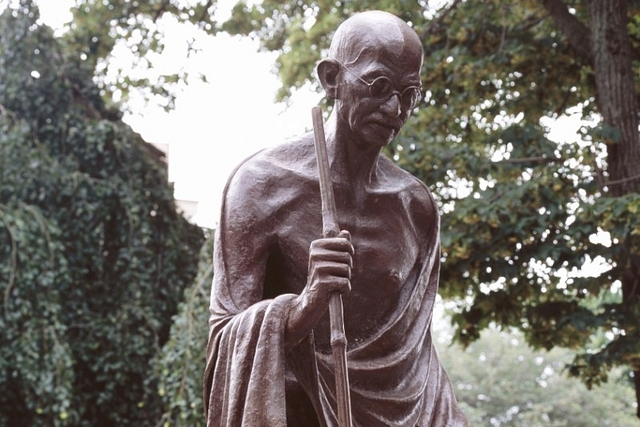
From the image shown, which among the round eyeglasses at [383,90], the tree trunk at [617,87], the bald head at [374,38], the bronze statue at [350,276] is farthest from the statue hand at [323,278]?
the tree trunk at [617,87]

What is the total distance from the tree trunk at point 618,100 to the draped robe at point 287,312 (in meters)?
6.41

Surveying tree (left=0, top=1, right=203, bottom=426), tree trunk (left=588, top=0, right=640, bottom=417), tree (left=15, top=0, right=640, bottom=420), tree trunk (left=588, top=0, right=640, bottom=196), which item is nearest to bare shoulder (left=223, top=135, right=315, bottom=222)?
tree (left=15, top=0, right=640, bottom=420)

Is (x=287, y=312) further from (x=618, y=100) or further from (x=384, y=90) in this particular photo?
(x=618, y=100)

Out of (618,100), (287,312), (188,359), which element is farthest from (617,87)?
(287,312)

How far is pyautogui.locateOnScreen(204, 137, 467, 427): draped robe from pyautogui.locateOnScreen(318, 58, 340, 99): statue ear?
271mm

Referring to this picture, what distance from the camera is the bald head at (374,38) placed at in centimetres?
405

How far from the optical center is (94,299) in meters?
16.0

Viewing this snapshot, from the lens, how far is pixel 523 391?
2897cm

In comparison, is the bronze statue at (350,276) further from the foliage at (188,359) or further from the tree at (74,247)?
the tree at (74,247)

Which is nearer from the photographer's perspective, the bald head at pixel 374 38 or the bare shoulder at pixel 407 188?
the bald head at pixel 374 38

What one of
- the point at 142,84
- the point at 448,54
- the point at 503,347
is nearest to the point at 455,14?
the point at 448,54

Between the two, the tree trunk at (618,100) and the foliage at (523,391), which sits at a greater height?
the foliage at (523,391)

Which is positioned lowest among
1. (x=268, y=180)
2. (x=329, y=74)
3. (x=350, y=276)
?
(x=350, y=276)

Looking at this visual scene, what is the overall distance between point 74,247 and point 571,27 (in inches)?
303
